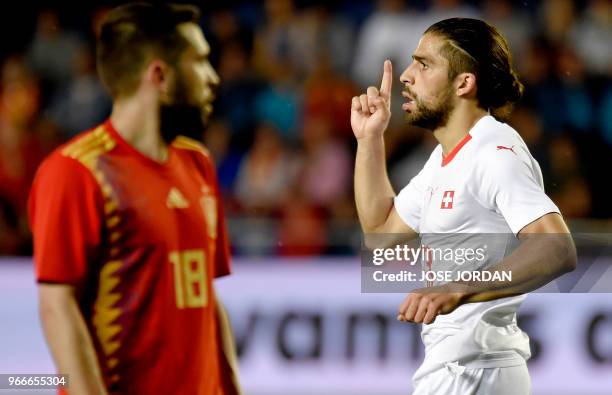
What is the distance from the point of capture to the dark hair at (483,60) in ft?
11.7

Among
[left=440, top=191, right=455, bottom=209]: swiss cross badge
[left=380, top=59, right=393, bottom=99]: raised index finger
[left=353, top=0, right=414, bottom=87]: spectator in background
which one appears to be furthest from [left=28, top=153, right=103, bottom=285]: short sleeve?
[left=353, top=0, right=414, bottom=87]: spectator in background

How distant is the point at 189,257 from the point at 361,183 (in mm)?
985

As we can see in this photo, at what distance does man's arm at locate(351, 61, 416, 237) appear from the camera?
12.3 feet

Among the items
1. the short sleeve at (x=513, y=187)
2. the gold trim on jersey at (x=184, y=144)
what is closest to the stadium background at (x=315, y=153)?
the short sleeve at (x=513, y=187)

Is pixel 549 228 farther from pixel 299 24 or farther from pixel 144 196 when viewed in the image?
pixel 299 24

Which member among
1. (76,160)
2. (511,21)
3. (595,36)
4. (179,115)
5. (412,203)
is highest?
(511,21)

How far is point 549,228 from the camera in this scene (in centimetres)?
310

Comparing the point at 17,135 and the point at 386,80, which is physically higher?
the point at 386,80

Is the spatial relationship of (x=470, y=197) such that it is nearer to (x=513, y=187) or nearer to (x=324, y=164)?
(x=513, y=187)

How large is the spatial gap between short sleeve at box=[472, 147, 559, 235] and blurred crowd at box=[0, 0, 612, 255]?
250 cm

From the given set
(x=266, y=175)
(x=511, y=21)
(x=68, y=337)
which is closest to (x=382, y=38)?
(x=511, y=21)

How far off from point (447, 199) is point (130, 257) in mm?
1092

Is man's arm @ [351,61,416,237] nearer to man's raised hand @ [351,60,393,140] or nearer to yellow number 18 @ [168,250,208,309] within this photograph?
man's raised hand @ [351,60,393,140]

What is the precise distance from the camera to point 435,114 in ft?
11.8
